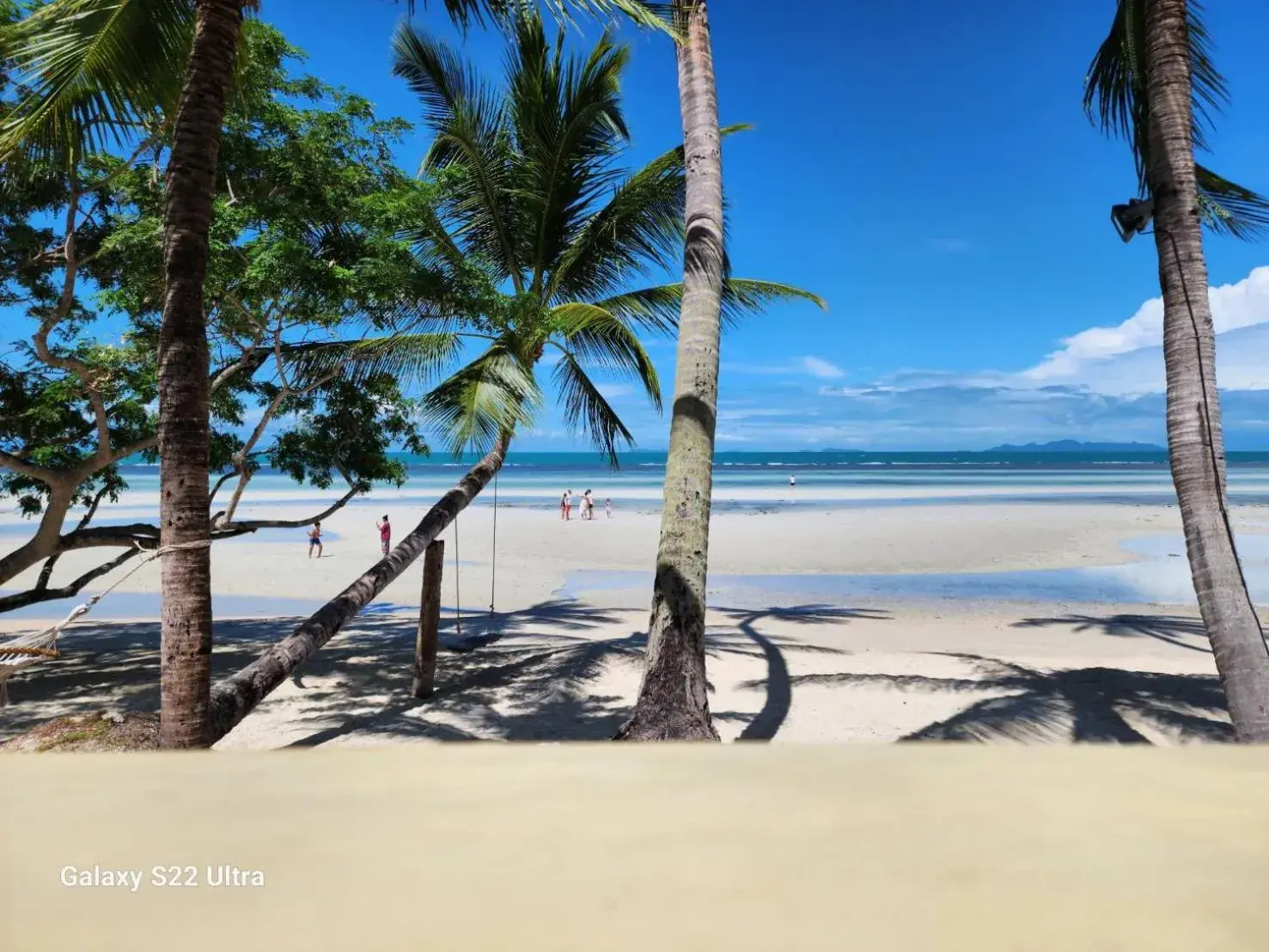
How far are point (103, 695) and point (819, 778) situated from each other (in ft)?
→ 24.5

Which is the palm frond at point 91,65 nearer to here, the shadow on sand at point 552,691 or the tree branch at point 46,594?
the tree branch at point 46,594

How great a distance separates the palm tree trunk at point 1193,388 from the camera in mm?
4195

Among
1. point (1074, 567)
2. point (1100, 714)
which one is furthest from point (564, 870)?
point (1074, 567)

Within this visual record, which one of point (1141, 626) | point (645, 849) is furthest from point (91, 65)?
point (1141, 626)

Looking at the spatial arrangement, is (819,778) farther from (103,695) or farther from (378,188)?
(103,695)

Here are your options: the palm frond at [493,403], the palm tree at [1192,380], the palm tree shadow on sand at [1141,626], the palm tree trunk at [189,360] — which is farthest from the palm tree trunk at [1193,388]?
the palm tree shadow on sand at [1141,626]

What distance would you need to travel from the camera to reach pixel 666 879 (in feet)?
5.49

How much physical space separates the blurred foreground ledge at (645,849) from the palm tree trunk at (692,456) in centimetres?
213

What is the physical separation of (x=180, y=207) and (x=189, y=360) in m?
0.70

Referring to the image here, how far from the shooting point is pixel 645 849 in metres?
1.79

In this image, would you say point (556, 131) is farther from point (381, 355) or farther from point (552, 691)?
point (552, 691)

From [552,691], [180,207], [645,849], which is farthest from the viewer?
[552,691]

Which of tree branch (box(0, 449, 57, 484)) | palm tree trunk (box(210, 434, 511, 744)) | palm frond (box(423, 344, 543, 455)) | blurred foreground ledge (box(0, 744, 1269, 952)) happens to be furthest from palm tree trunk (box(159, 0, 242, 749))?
tree branch (box(0, 449, 57, 484))

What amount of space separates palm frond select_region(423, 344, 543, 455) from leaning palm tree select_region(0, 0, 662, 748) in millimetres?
2672
